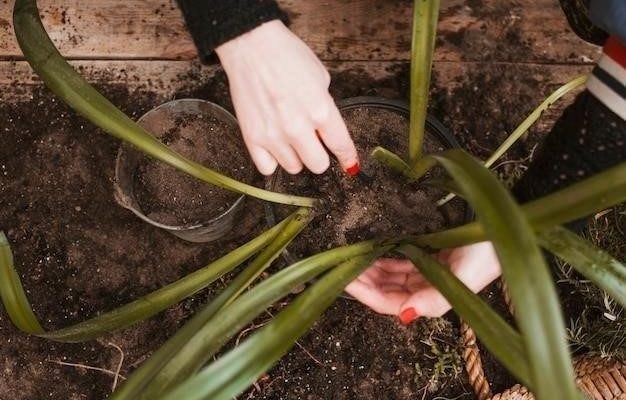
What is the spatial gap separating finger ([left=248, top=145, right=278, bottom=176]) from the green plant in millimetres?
105

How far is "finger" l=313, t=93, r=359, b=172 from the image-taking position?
2.26ft

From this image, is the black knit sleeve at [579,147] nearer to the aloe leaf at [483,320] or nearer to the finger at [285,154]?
the aloe leaf at [483,320]

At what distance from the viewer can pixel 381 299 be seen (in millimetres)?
884

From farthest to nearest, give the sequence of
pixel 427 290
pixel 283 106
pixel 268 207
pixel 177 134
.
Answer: pixel 177 134
pixel 268 207
pixel 427 290
pixel 283 106

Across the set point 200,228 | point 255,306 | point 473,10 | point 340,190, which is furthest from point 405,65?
point 255,306

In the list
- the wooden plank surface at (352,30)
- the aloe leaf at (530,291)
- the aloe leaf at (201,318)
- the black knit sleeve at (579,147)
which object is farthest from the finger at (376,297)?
the wooden plank surface at (352,30)

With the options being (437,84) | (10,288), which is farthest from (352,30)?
(10,288)

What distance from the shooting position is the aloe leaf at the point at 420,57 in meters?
0.75

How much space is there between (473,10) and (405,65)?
14 centimetres

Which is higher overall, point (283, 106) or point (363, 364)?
point (283, 106)

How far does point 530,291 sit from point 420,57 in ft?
1.20

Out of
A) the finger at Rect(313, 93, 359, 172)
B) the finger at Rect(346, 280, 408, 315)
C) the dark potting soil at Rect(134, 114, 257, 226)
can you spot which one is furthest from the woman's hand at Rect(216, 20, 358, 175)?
the dark potting soil at Rect(134, 114, 257, 226)

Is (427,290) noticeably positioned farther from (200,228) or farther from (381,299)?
(200,228)

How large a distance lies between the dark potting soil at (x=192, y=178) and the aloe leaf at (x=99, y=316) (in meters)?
0.23
